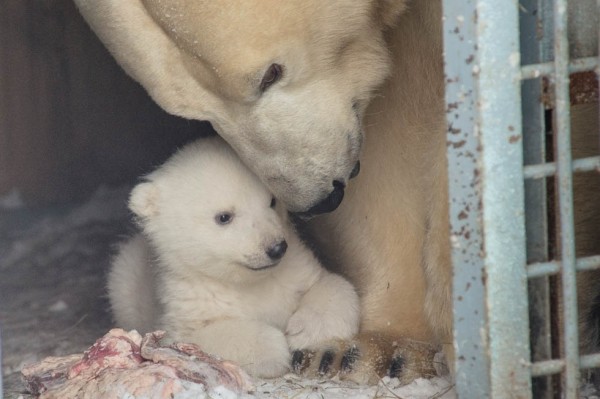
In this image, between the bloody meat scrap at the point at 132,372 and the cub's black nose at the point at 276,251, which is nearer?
the bloody meat scrap at the point at 132,372

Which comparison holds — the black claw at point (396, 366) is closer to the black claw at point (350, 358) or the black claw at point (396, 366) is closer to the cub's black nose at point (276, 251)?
the black claw at point (350, 358)

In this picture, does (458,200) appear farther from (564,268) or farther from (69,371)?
(69,371)

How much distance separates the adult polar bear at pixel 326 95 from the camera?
7.08ft

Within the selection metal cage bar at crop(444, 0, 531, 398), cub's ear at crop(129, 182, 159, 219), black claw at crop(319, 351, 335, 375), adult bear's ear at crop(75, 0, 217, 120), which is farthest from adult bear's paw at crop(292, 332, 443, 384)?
metal cage bar at crop(444, 0, 531, 398)

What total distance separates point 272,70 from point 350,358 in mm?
824

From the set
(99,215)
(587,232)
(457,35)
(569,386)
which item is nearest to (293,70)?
(457,35)

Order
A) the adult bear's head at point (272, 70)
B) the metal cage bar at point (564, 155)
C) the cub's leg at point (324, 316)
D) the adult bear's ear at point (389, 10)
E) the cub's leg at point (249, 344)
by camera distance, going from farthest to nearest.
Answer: the cub's leg at point (324, 316)
the cub's leg at point (249, 344)
the adult bear's ear at point (389, 10)
the adult bear's head at point (272, 70)
the metal cage bar at point (564, 155)

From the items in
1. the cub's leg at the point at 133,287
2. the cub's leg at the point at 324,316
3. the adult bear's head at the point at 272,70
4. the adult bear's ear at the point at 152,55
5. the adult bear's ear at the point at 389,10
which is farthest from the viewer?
the cub's leg at the point at 133,287

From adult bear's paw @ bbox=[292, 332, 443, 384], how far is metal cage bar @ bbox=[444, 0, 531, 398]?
0.81 m

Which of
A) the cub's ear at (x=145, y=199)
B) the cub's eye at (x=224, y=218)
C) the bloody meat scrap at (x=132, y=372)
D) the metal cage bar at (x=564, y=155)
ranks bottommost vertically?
the bloody meat scrap at (x=132, y=372)

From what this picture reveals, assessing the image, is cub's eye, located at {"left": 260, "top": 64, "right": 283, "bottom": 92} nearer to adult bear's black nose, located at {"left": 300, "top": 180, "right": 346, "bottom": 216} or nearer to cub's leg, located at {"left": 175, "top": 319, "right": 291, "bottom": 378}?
adult bear's black nose, located at {"left": 300, "top": 180, "right": 346, "bottom": 216}

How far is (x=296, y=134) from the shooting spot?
2281 mm

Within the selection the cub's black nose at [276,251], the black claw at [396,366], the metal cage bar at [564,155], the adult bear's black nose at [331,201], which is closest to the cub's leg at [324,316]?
the black claw at [396,366]

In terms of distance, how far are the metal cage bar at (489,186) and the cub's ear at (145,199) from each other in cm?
124
